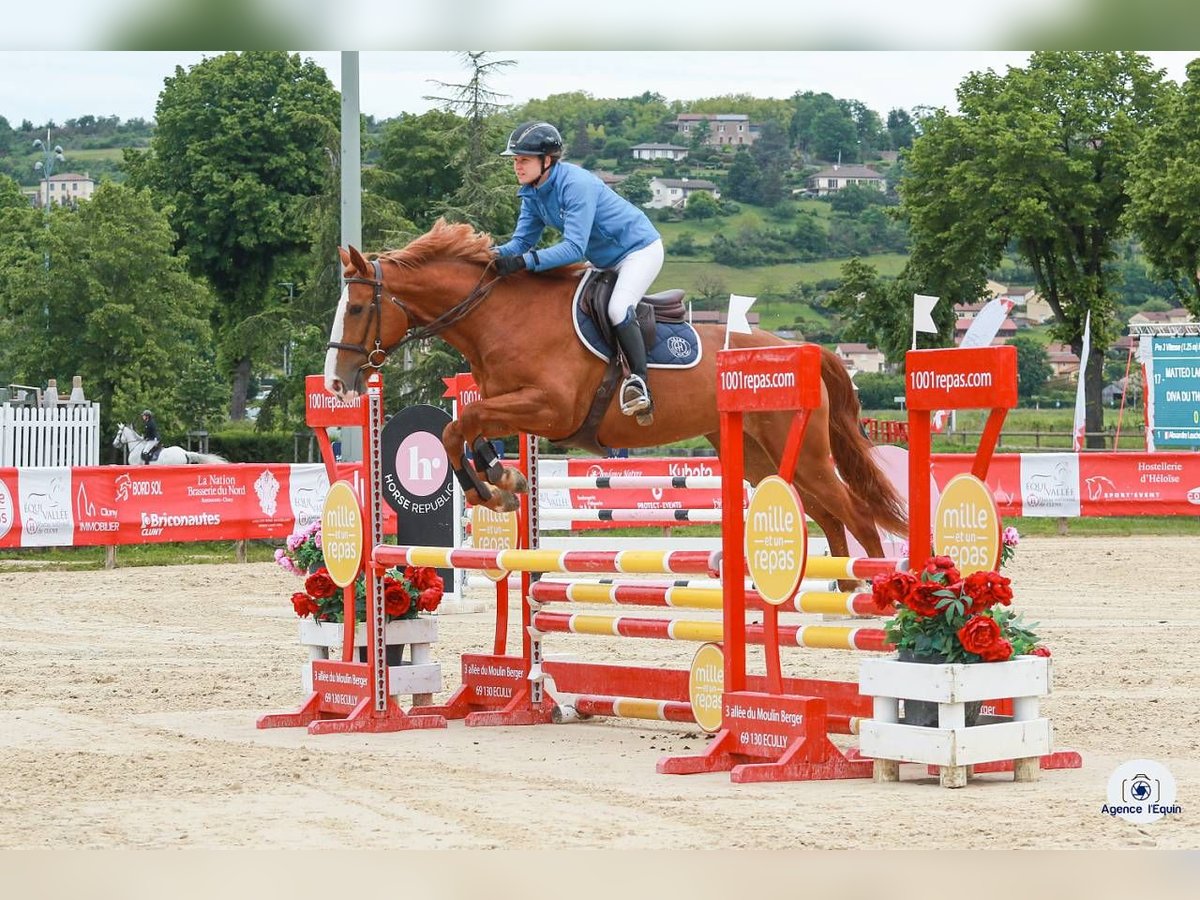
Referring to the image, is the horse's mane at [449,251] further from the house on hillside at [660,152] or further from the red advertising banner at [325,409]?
the house on hillside at [660,152]

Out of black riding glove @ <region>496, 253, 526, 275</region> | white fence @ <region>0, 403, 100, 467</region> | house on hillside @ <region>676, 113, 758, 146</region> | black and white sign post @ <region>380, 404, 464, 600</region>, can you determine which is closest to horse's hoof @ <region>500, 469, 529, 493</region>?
black riding glove @ <region>496, 253, 526, 275</region>

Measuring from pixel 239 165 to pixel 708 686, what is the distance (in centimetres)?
3736

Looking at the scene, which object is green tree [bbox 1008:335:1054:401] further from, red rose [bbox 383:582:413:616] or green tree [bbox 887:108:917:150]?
red rose [bbox 383:582:413:616]

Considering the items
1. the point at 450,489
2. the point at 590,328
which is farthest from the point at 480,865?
the point at 450,489

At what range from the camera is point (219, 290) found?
1694 inches

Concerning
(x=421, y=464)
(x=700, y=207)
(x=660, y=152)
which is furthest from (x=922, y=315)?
(x=660, y=152)

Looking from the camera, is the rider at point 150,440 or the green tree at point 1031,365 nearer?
the rider at point 150,440

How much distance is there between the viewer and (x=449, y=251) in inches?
270

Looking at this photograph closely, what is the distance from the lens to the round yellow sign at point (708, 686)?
632 centimetres

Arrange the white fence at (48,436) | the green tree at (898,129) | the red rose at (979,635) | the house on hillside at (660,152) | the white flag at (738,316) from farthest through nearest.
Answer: the green tree at (898,129)
the house on hillside at (660,152)
the white fence at (48,436)
the white flag at (738,316)
the red rose at (979,635)

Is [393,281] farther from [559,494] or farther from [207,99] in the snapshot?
[207,99]

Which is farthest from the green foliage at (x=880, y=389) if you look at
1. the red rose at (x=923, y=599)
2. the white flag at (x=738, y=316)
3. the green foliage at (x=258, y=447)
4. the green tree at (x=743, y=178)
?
the red rose at (x=923, y=599)

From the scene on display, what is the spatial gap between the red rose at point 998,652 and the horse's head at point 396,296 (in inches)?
110

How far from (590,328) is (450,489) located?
5054mm
